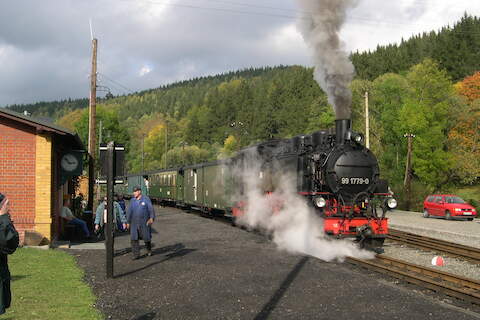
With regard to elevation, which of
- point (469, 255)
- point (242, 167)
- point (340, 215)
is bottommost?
point (469, 255)

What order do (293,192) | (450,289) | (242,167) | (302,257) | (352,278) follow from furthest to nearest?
(242,167) → (293,192) → (302,257) → (352,278) → (450,289)

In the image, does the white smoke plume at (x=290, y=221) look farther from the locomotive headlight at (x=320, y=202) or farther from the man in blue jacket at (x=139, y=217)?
the man in blue jacket at (x=139, y=217)

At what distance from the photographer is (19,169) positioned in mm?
12508

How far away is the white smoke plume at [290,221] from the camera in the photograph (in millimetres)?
11781

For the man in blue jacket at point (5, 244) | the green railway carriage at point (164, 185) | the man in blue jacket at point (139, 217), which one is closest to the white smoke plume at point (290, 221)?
the man in blue jacket at point (139, 217)

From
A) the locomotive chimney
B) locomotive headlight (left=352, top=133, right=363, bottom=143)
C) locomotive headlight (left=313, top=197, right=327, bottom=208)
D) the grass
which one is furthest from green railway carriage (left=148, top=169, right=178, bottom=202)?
the grass

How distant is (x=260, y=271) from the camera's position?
31.1ft

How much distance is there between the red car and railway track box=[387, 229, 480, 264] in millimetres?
9670

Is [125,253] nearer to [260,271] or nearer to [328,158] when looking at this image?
[260,271]

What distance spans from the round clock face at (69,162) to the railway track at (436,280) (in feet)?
28.9

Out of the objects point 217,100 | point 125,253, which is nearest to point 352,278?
point 125,253

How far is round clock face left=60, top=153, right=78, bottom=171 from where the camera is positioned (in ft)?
48.1

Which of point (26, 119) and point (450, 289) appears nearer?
point (450, 289)

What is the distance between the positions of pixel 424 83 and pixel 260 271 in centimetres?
4202
